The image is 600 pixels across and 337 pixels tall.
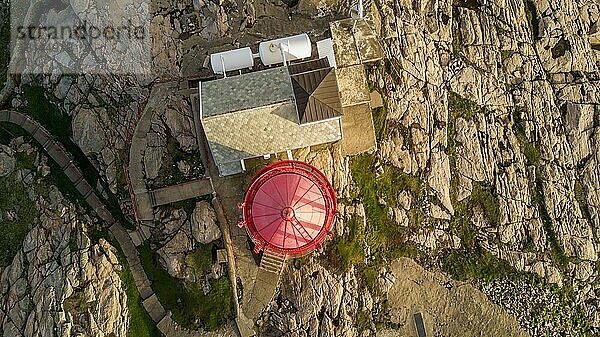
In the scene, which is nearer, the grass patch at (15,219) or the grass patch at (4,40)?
the grass patch at (15,219)

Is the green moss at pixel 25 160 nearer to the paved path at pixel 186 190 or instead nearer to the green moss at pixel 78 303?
the green moss at pixel 78 303

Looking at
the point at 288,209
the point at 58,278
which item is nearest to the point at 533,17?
the point at 288,209

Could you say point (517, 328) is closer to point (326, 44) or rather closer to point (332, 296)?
point (332, 296)

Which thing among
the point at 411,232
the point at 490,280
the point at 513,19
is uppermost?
the point at 513,19

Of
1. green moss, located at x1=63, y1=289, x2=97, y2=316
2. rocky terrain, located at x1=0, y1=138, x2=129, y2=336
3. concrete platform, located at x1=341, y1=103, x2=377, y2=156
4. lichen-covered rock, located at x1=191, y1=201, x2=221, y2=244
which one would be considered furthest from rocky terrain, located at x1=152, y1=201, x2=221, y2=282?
concrete platform, located at x1=341, y1=103, x2=377, y2=156

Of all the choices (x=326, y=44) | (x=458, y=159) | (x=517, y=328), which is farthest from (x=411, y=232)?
(x=326, y=44)

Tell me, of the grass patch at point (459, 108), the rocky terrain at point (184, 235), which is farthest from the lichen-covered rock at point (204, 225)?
the grass patch at point (459, 108)

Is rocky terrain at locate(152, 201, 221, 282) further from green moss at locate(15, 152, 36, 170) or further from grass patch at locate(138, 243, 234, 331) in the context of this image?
green moss at locate(15, 152, 36, 170)
